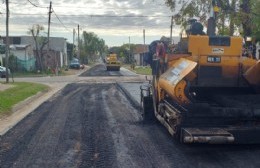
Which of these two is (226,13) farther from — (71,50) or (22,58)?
(71,50)

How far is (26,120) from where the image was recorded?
13391 millimetres

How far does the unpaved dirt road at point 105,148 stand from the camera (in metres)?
7.81

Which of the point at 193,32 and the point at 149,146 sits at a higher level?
the point at 193,32

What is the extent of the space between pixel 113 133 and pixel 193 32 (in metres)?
3.40

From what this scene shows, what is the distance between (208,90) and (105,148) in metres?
2.76

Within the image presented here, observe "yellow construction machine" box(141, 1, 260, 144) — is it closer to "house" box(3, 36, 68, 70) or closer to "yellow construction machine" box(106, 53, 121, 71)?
"house" box(3, 36, 68, 70)

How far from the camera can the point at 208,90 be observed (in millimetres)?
9883

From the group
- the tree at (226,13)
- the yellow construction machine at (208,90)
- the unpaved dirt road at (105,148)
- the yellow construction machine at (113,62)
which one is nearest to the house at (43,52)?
the yellow construction machine at (113,62)

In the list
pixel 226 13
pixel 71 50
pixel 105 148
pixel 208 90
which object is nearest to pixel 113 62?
pixel 226 13

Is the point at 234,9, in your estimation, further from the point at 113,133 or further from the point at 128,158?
the point at 128,158

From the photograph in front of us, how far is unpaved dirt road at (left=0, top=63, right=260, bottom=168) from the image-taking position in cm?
781

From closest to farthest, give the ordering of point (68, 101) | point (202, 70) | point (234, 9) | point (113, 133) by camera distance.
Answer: point (202, 70) < point (113, 133) < point (68, 101) < point (234, 9)

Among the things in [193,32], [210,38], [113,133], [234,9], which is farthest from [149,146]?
[234,9]

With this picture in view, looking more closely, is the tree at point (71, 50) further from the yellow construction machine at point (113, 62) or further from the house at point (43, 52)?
the yellow construction machine at point (113, 62)
